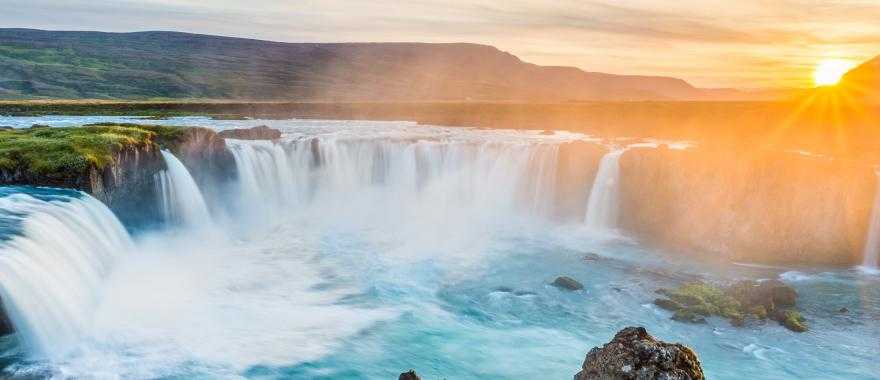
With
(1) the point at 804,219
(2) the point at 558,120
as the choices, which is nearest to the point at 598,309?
(1) the point at 804,219

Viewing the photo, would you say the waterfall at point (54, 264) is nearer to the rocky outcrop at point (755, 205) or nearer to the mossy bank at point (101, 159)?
the mossy bank at point (101, 159)

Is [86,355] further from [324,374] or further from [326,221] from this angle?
[326,221]

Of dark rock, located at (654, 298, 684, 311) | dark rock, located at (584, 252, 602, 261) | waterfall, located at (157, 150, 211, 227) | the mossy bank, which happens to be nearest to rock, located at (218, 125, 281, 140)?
the mossy bank

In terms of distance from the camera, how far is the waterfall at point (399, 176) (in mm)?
38844

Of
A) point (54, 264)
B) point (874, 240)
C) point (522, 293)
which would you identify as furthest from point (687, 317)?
point (54, 264)

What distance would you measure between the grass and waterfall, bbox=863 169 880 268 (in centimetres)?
3341

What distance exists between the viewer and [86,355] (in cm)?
Result: 1581

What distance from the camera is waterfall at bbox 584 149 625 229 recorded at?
1419 inches

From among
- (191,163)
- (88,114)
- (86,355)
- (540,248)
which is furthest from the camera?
(88,114)

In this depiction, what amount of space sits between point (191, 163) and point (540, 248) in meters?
19.6

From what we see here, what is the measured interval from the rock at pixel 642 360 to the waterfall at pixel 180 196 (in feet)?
82.8

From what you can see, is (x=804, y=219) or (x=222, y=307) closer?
(x=222, y=307)

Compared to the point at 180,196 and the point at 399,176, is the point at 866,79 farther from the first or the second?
the point at 180,196

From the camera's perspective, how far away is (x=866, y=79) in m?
114
